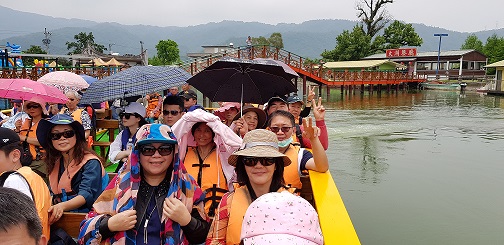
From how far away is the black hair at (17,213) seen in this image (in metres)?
1.06

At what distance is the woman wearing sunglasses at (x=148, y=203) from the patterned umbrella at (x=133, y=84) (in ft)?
6.08

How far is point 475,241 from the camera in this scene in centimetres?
564

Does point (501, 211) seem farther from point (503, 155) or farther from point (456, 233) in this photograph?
point (503, 155)

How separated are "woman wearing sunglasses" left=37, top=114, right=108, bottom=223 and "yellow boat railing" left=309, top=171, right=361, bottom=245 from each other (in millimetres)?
1514

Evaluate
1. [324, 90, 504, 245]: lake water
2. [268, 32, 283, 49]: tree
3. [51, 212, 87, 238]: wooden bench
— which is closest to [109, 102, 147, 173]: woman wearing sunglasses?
[51, 212, 87, 238]: wooden bench

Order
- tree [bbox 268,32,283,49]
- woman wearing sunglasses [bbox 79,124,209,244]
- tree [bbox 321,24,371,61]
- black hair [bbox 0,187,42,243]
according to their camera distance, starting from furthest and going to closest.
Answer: tree [bbox 268,32,283,49]
tree [bbox 321,24,371,61]
woman wearing sunglasses [bbox 79,124,209,244]
black hair [bbox 0,187,42,243]

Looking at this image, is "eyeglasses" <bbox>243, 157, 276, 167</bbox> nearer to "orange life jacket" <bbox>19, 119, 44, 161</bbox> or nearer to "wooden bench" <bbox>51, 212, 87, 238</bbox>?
"wooden bench" <bbox>51, 212, 87, 238</bbox>

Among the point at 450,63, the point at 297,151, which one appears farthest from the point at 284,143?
the point at 450,63

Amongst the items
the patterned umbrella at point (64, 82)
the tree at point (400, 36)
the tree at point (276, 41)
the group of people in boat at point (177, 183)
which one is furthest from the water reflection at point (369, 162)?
the tree at point (276, 41)

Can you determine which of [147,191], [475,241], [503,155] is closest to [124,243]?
[147,191]

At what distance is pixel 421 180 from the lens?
8234 mm

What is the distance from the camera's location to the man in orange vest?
1.98 m

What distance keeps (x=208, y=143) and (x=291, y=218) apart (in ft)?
4.79

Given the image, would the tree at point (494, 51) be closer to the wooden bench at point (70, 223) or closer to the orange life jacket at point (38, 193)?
the wooden bench at point (70, 223)
